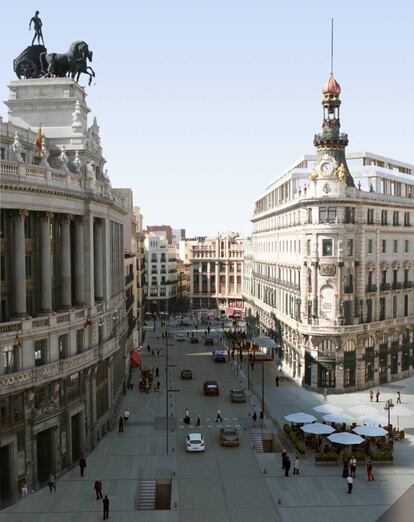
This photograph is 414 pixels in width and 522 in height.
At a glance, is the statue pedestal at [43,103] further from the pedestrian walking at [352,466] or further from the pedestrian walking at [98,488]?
the pedestrian walking at [352,466]

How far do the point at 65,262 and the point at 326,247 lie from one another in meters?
37.1

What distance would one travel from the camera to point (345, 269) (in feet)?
263

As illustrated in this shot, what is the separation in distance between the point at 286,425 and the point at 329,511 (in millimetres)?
18762

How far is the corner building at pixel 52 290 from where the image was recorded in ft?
152

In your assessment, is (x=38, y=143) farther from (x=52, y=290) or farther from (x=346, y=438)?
(x=346, y=438)

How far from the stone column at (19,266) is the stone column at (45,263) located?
3.00 m

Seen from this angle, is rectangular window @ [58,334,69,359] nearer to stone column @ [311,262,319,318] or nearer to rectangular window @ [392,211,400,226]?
stone column @ [311,262,319,318]

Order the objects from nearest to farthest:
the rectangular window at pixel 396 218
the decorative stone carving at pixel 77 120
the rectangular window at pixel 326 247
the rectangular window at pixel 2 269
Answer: the rectangular window at pixel 2 269 → the decorative stone carving at pixel 77 120 → the rectangular window at pixel 326 247 → the rectangular window at pixel 396 218

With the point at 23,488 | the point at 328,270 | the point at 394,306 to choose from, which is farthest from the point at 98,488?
the point at 394,306

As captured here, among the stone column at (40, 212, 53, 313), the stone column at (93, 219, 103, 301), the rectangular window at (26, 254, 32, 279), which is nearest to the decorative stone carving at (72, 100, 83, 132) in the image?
the stone column at (93, 219, 103, 301)

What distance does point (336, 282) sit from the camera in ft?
261

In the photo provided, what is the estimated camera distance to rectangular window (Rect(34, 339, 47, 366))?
49000 mm

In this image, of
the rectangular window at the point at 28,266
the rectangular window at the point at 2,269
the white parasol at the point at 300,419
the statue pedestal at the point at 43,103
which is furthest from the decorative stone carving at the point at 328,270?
the rectangular window at the point at 2,269

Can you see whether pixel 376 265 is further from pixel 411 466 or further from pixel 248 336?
pixel 248 336
